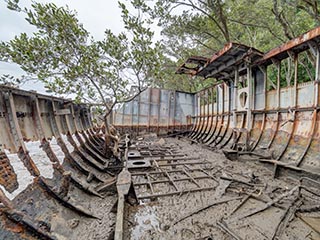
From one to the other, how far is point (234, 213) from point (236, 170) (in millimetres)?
2045

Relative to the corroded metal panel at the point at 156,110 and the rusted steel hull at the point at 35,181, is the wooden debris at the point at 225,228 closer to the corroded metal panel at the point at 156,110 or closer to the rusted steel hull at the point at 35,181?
the rusted steel hull at the point at 35,181

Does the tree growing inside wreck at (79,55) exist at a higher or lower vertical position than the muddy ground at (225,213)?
higher

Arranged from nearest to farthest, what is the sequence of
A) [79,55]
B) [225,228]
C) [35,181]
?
1. [225,228]
2. [35,181]
3. [79,55]

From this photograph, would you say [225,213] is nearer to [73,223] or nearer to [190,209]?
[190,209]

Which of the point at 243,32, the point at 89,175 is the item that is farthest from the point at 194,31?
the point at 89,175

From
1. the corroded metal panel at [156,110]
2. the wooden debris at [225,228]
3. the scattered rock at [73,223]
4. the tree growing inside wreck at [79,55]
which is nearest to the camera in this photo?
the wooden debris at [225,228]

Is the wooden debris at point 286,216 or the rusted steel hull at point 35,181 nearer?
the rusted steel hull at point 35,181

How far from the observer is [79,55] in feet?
13.2

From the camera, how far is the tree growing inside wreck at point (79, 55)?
134 inches

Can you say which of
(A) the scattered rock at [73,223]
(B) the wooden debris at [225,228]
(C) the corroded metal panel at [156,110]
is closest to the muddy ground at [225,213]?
(B) the wooden debris at [225,228]

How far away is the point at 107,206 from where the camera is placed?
268 centimetres

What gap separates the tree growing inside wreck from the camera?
3.39 metres

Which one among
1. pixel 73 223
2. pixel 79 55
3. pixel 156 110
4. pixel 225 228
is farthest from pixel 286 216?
pixel 156 110

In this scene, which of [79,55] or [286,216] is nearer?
[286,216]
